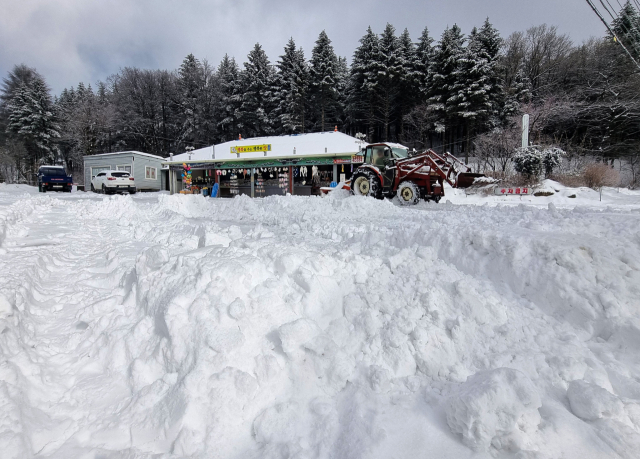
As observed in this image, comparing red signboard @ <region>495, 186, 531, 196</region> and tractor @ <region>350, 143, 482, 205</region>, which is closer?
tractor @ <region>350, 143, 482, 205</region>

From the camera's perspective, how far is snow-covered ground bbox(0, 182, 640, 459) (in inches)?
76.9

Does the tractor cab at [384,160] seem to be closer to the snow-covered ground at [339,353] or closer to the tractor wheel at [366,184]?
the tractor wheel at [366,184]

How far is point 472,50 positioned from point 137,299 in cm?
3176

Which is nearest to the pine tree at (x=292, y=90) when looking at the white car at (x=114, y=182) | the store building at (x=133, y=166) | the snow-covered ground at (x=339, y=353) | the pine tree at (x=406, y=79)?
the pine tree at (x=406, y=79)

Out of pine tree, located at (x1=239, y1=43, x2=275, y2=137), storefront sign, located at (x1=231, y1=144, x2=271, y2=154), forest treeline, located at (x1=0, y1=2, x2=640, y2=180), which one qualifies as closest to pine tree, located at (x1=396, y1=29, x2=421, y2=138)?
forest treeline, located at (x1=0, y1=2, x2=640, y2=180)

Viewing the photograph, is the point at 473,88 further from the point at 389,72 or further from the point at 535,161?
the point at 535,161

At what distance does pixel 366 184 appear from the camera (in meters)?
12.1

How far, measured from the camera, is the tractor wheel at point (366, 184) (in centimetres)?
1170

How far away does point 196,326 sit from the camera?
2.66m

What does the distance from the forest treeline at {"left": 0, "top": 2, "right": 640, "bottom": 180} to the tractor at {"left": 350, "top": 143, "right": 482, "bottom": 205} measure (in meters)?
13.6

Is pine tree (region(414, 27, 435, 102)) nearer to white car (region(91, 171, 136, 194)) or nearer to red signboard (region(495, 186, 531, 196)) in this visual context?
red signboard (region(495, 186, 531, 196))

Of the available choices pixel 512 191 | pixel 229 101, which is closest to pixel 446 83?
pixel 512 191

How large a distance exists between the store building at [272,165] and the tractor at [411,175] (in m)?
5.60

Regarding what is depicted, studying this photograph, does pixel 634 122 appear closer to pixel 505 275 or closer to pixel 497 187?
pixel 497 187
